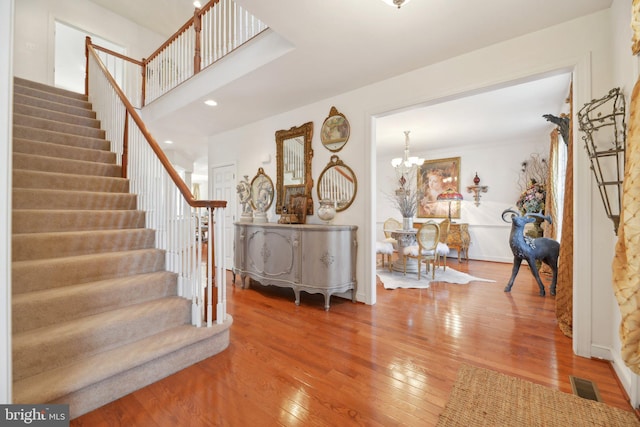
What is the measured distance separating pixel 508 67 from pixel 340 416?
3075 mm

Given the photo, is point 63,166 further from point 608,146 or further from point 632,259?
point 608,146

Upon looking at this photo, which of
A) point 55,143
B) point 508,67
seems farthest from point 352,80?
point 55,143

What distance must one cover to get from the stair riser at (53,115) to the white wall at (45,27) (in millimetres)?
2495

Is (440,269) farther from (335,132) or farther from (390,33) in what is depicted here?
(390,33)

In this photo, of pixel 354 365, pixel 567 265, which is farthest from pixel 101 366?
pixel 567 265

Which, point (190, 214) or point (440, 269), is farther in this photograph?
point (440, 269)

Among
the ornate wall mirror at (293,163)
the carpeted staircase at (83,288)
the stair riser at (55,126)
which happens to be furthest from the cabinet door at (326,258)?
the stair riser at (55,126)

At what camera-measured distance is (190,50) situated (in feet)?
13.5

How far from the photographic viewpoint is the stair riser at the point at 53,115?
122 inches

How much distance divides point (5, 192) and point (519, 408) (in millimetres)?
2646

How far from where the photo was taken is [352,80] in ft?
10.3

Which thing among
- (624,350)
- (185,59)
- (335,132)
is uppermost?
(185,59)

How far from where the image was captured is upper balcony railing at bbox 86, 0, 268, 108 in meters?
3.18

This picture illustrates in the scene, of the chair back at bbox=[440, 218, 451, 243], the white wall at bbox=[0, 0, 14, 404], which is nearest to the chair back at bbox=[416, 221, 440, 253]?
the chair back at bbox=[440, 218, 451, 243]
